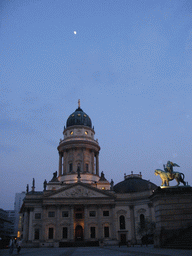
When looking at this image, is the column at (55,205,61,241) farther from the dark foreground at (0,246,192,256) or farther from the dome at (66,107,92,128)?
the dome at (66,107,92,128)

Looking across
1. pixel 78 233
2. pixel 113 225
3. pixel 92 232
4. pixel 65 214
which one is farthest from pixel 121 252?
pixel 78 233

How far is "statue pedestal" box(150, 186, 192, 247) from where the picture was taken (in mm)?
24859

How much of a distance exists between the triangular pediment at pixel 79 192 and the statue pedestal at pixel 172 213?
39.0m

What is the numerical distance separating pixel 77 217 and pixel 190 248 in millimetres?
47427

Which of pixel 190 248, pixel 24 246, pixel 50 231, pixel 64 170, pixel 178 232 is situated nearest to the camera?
pixel 190 248

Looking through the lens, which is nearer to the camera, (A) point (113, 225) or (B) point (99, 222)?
(A) point (113, 225)

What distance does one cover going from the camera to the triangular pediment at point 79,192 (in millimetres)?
64188

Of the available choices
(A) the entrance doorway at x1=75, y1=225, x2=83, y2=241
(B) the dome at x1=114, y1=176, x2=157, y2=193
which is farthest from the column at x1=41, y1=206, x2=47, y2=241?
(B) the dome at x1=114, y1=176, x2=157, y2=193

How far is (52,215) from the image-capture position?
207 feet

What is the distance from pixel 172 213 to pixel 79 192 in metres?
41.7

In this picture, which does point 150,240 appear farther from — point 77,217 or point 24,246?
point 24,246

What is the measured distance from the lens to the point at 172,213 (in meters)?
25.4

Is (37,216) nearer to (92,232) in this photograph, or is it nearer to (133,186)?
(92,232)

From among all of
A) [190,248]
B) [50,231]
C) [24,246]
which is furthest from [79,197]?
[190,248]
